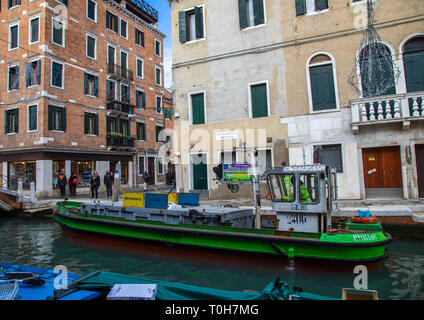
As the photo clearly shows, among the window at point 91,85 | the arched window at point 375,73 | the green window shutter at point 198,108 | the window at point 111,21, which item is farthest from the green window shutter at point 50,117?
the arched window at point 375,73

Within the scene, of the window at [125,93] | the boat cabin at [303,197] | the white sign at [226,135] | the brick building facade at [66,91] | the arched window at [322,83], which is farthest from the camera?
the window at [125,93]

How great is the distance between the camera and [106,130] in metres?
23.2

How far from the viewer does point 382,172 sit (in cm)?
1140

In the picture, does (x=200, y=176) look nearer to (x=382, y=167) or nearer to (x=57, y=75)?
(x=382, y=167)

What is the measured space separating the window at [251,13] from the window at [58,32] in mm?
13423

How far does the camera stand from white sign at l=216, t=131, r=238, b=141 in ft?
44.8

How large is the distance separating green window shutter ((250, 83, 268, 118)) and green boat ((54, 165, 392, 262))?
6515 millimetres

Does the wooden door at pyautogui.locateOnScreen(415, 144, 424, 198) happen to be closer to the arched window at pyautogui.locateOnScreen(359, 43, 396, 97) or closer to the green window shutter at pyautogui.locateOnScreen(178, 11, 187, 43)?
the arched window at pyautogui.locateOnScreen(359, 43, 396, 97)

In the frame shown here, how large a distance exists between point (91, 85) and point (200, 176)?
13.7 metres

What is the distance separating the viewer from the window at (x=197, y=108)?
14.6 metres

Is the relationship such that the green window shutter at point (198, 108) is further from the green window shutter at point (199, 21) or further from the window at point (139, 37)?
the window at point (139, 37)
